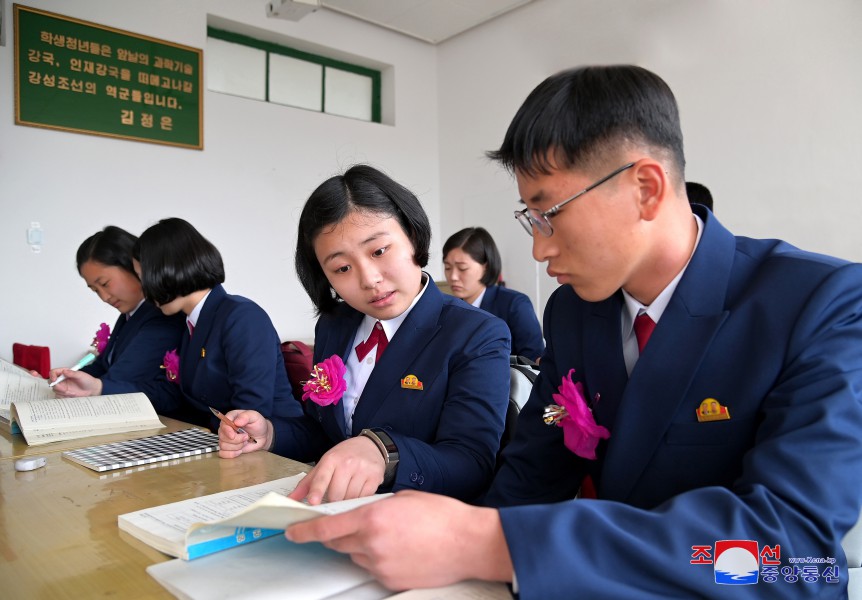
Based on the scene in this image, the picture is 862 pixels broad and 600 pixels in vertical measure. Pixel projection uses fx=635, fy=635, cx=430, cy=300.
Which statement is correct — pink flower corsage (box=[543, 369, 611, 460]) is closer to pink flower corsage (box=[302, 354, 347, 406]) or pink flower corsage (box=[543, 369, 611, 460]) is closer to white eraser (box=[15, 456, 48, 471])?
pink flower corsage (box=[302, 354, 347, 406])

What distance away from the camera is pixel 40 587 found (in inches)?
30.7

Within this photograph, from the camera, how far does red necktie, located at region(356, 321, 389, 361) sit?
159cm

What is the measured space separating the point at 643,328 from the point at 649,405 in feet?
0.51

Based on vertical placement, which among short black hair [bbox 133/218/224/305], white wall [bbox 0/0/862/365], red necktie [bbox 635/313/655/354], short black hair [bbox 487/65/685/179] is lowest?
red necktie [bbox 635/313/655/354]

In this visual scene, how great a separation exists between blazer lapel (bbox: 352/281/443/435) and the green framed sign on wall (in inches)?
146

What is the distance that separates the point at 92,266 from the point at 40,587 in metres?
2.27

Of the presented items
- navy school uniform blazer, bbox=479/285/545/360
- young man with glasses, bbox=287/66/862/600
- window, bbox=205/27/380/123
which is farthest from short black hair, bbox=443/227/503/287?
young man with glasses, bbox=287/66/862/600

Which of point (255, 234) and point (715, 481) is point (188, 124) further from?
point (715, 481)

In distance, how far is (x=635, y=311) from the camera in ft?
3.39

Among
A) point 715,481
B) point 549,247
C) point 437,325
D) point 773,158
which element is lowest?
point 715,481

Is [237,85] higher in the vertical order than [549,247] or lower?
higher

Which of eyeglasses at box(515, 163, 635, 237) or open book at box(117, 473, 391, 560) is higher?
eyeglasses at box(515, 163, 635, 237)

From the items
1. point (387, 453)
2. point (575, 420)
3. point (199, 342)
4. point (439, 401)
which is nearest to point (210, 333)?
point (199, 342)

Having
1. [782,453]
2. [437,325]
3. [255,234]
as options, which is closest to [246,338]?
[437,325]
